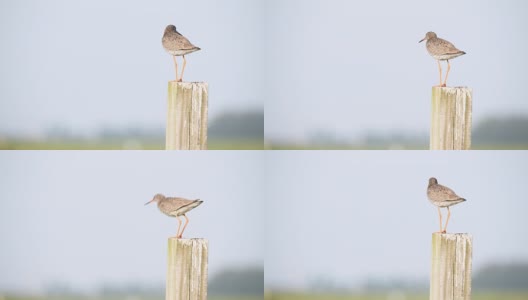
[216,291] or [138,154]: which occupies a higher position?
[138,154]

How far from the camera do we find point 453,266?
3.71 meters

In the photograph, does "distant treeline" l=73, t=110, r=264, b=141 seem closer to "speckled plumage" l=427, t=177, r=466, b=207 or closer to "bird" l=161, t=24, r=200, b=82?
"bird" l=161, t=24, r=200, b=82

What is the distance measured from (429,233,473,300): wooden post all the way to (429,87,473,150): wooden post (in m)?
0.39

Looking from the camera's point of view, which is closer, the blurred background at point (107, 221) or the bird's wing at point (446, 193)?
the blurred background at point (107, 221)

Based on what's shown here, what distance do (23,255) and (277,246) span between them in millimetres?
1132

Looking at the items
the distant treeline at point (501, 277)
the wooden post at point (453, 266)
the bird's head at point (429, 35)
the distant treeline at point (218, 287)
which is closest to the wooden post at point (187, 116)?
the distant treeline at point (218, 287)

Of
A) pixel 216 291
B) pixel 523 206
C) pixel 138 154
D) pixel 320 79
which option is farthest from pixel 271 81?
pixel 523 206

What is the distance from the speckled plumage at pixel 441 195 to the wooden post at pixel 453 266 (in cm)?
14

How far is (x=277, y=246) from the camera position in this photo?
4.00 meters

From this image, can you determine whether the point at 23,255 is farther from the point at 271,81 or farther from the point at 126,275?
the point at 271,81

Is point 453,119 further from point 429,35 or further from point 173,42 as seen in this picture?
point 173,42

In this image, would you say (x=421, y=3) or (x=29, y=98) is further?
(x=421, y=3)

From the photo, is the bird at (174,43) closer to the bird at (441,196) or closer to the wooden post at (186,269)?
the wooden post at (186,269)

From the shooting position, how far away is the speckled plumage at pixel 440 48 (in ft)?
12.2
